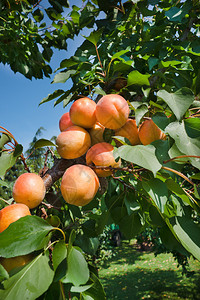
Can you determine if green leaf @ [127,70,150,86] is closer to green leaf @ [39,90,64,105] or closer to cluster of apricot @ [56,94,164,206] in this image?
cluster of apricot @ [56,94,164,206]

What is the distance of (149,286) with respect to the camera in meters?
Answer: 5.29

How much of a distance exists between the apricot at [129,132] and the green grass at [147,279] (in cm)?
459

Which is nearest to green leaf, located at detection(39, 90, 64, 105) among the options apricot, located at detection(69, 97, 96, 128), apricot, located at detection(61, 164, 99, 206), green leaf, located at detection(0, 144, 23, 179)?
apricot, located at detection(69, 97, 96, 128)

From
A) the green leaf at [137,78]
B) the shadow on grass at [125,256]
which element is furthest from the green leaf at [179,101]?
the shadow on grass at [125,256]

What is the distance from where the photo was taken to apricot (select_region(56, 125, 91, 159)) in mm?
697

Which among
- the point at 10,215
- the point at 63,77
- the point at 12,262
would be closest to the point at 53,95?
the point at 63,77

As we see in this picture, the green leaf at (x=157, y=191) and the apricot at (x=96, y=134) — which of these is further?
the apricot at (x=96, y=134)

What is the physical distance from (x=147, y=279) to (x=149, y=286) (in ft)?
1.89

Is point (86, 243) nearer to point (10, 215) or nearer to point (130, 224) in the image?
point (130, 224)

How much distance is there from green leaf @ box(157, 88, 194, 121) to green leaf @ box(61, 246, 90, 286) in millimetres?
426

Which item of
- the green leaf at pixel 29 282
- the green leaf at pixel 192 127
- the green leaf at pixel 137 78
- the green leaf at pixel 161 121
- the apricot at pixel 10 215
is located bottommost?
the green leaf at pixel 29 282

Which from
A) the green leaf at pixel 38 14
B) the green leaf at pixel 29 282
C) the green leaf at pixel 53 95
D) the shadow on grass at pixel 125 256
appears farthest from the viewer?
the shadow on grass at pixel 125 256

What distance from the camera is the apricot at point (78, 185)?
62 cm

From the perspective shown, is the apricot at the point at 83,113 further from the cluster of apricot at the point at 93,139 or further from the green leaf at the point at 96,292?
the green leaf at the point at 96,292
